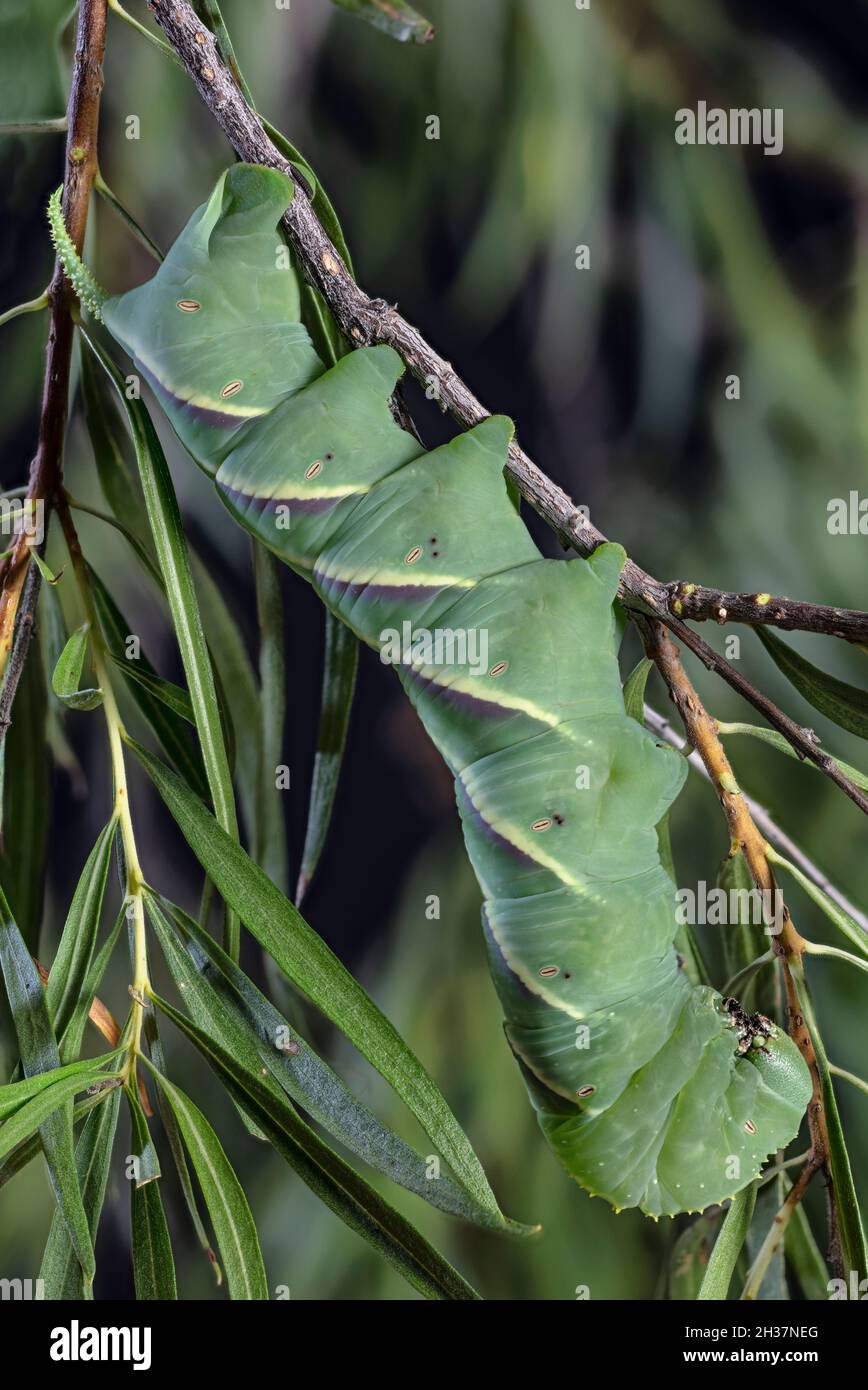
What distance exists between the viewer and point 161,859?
1.03 metres

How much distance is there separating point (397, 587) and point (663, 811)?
0.48ft

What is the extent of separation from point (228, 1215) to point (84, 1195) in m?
0.08

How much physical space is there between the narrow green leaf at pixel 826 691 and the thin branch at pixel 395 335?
3cm

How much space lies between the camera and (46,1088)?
388 mm

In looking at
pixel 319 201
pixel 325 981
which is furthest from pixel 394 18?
pixel 325 981

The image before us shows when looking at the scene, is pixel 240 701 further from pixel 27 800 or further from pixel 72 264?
pixel 72 264

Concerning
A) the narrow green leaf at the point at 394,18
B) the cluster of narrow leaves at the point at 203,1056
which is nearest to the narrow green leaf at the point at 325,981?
the cluster of narrow leaves at the point at 203,1056

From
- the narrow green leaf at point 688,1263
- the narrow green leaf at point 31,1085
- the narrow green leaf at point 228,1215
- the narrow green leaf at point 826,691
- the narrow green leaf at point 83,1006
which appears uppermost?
the narrow green leaf at point 826,691

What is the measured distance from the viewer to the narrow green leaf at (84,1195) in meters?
0.41

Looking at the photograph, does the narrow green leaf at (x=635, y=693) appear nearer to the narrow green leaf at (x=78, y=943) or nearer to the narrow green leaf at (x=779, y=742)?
the narrow green leaf at (x=779, y=742)

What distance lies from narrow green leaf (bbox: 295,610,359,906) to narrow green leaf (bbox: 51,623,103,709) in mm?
124

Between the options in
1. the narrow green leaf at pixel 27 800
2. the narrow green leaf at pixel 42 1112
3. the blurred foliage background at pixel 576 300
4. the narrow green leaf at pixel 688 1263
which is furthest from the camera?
the blurred foliage background at pixel 576 300

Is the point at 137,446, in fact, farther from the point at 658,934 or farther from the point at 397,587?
the point at 658,934
